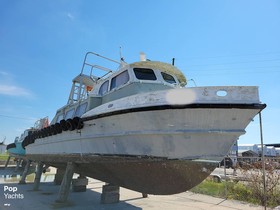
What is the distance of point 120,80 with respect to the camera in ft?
22.7

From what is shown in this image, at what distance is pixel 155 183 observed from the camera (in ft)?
19.1

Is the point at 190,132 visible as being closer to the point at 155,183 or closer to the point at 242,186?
the point at 155,183

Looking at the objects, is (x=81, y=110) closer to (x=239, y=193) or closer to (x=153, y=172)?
(x=153, y=172)

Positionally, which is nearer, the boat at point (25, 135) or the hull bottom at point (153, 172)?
the hull bottom at point (153, 172)

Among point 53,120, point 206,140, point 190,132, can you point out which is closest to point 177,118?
point 190,132

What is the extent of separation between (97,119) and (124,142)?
1.02 meters

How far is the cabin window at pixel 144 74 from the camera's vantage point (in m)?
6.64

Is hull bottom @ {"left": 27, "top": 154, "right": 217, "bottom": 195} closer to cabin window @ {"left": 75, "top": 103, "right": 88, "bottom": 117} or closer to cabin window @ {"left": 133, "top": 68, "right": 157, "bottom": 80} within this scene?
cabin window @ {"left": 75, "top": 103, "right": 88, "bottom": 117}

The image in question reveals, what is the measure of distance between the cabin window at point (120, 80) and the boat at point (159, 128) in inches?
1.1

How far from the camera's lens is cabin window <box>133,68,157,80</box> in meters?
6.64

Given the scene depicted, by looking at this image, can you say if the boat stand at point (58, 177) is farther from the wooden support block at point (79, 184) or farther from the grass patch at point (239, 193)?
the grass patch at point (239, 193)

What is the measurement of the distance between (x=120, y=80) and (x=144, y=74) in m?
0.67

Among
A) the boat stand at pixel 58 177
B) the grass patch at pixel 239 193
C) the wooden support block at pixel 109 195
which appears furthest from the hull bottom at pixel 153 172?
the boat stand at pixel 58 177

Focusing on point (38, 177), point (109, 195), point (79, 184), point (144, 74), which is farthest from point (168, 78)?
point (38, 177)
